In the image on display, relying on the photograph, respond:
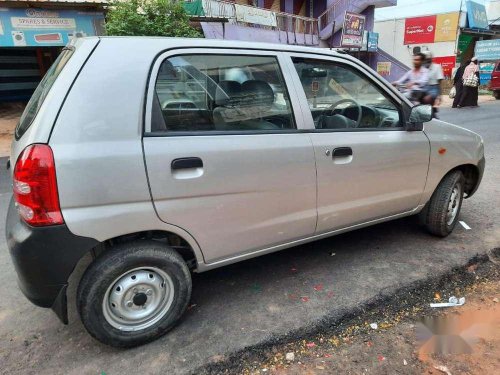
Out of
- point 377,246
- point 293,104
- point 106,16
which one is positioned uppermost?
point 106,16

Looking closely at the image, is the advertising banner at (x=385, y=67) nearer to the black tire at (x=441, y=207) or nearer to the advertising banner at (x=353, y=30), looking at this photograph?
the advertising banner at (x=353, y=30)

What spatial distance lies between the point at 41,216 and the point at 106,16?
11.6 m

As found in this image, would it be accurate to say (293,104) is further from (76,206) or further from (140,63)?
(76,206)

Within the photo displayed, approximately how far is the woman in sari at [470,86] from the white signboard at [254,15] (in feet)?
26.9

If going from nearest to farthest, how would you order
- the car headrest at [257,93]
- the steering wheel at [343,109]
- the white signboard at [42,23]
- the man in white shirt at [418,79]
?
the car headrest at [257,93] < the steering wheel at [343,109] < the man in white shirt at [418,79] < the white signboard at [42,23]

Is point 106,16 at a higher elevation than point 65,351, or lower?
higher

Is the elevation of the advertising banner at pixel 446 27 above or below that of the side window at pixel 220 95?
above

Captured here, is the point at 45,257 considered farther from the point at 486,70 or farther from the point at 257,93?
the point at 486,70

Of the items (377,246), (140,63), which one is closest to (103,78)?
(140,63)

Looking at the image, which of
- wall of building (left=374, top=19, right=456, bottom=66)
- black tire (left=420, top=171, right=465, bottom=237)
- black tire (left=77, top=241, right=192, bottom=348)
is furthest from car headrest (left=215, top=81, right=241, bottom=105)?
wall of building (left=374, top=19, right=456, bottom=66)

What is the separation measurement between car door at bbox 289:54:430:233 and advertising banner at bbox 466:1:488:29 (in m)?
28.4

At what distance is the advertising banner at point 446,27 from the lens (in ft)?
85.3

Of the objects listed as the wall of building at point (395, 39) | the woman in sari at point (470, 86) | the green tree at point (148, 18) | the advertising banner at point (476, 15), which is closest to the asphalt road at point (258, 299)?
the green tree at point (148, 18)

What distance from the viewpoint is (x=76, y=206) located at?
A: 80.4 inches
